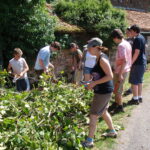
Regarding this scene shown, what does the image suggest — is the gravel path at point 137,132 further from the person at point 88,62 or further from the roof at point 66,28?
the roof at point 66,28

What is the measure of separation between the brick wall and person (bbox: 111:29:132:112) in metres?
15.2

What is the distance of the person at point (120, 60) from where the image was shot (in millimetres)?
5266

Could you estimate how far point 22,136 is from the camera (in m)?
3.35

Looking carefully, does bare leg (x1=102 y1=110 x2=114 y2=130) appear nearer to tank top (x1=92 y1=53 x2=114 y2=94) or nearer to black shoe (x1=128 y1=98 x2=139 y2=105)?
tank top (x1=92 y1=53 x2=114 y2=94)

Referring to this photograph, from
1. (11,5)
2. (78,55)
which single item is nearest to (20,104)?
(78,55)

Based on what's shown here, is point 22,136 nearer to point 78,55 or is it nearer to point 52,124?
point 52,124

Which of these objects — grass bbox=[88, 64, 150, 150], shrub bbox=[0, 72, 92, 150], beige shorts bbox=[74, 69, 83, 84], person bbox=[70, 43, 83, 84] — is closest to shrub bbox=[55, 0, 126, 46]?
person bbox=[70, 43, 83, 84]

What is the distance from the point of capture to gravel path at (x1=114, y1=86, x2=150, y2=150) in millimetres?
4387

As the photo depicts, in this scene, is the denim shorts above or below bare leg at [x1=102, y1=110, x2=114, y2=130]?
above

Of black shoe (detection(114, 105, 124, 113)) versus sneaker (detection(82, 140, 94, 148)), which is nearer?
sneaker (detection(82, 140, 94, 148))

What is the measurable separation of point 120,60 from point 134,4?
1879 centimetres

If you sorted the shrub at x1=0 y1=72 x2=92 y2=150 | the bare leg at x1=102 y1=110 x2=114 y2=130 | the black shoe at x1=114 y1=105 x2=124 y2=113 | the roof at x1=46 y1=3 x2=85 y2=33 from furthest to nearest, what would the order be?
1. the roof at x1=46 y1=3 x2=85 y2=33
2. the black shoe at x1=114 y1=105 x2=124 y2=113
3. the bare leg at x1=102 y1=110 x2=114 y2=130
4. the shrub at x1=0 y1=72 x2=92 y2=150

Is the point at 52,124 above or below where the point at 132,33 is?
below

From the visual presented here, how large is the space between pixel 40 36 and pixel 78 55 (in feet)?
5.01
